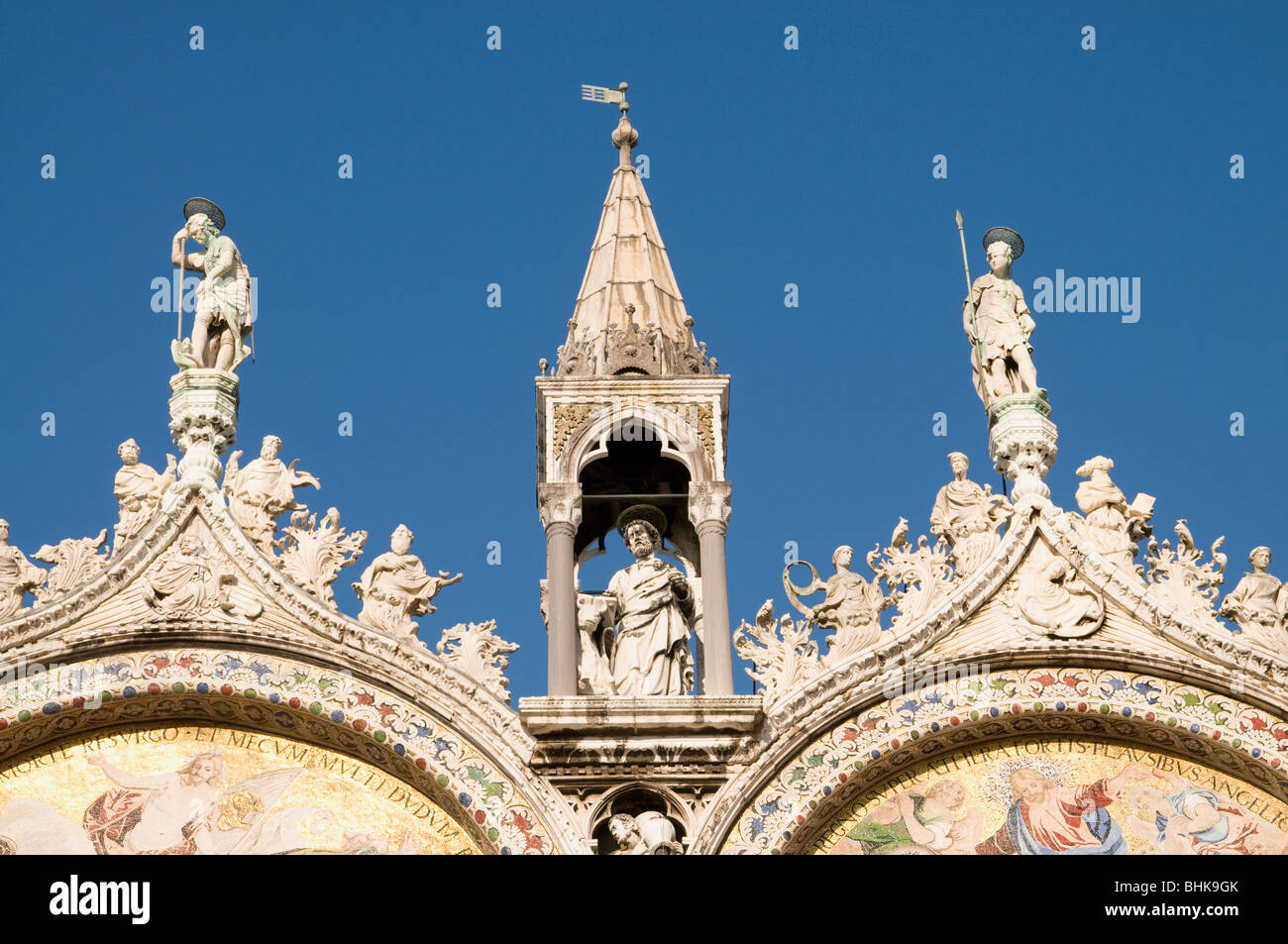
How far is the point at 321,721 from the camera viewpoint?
18.1 metres

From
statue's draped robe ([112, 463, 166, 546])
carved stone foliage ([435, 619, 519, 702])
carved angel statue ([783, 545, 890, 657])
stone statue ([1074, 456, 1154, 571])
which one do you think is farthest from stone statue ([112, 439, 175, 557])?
stone statue ([1074, 456, 1154, 571])

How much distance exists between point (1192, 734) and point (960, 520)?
1939 millimetres

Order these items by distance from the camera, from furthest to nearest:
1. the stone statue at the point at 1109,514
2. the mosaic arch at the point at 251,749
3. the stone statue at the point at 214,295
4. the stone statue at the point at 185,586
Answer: the stone statue at the point at 214,295 → the stone statue at the point at 1109,514 → the stone statue at the point at 185,586 → the mosaic arch at the point at 251,749

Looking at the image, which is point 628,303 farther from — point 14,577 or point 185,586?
point 14,577

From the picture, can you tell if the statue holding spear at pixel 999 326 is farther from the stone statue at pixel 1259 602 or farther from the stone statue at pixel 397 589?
the stone statue at pixel 397 589

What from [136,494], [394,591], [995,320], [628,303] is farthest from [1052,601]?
[136,494]

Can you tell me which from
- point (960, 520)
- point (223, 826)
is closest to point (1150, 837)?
point (960, 520)

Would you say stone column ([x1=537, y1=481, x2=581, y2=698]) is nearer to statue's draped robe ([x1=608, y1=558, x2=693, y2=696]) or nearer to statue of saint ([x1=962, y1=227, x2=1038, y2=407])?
statue's draped robe ([x1=608, y1=558, x2=693, y2=696])

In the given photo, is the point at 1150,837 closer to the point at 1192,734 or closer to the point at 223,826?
the point at 1192,734

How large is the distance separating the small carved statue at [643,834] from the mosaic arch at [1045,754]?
873 millimetres

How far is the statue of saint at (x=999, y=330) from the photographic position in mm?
19875

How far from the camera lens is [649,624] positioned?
18.5m

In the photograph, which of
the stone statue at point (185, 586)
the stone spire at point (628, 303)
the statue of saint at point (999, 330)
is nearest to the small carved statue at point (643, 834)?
the stone statue at point (185, 586)
